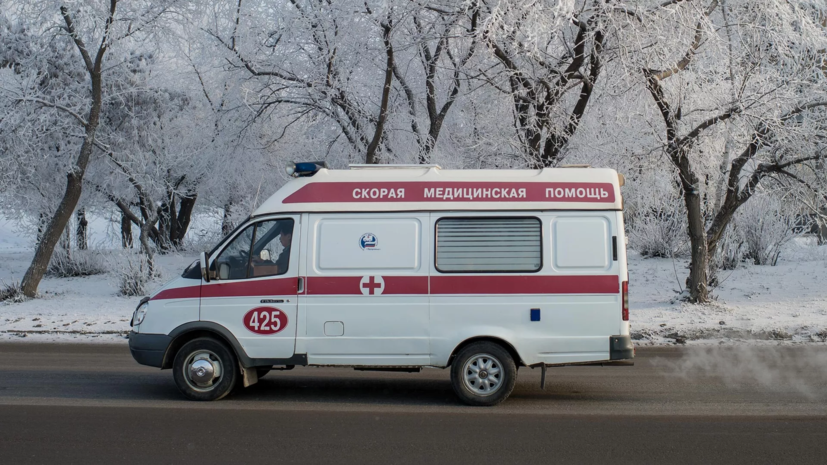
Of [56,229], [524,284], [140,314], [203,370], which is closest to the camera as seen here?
[524,284]

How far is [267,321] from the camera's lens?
316 inches

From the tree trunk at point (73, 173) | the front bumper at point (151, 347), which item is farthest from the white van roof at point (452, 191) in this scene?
the tree trunk at point (73, 173)

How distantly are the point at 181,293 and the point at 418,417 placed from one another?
286cm

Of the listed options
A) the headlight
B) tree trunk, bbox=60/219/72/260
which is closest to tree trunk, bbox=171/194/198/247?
tree trunk, bbox=60/219/72/260

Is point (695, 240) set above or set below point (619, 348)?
above

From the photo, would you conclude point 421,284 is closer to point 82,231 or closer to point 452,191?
point 452,191

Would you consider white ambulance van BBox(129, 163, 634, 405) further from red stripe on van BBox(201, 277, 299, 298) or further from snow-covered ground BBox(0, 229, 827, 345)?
snow-covered ground BBox(0, 229, 827, 345)

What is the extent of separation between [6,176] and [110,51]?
4374 millimetres

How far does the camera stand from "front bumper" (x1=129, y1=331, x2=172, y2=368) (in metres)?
8.11

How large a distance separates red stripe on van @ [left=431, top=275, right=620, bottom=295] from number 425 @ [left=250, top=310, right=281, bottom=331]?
166cm

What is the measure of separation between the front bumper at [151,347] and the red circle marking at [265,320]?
90 cm

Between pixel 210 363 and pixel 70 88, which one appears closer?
pixel 210 363

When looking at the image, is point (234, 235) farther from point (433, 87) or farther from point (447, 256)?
point (433, 87)

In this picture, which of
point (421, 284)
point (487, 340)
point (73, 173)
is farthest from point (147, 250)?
point (487, 340)
